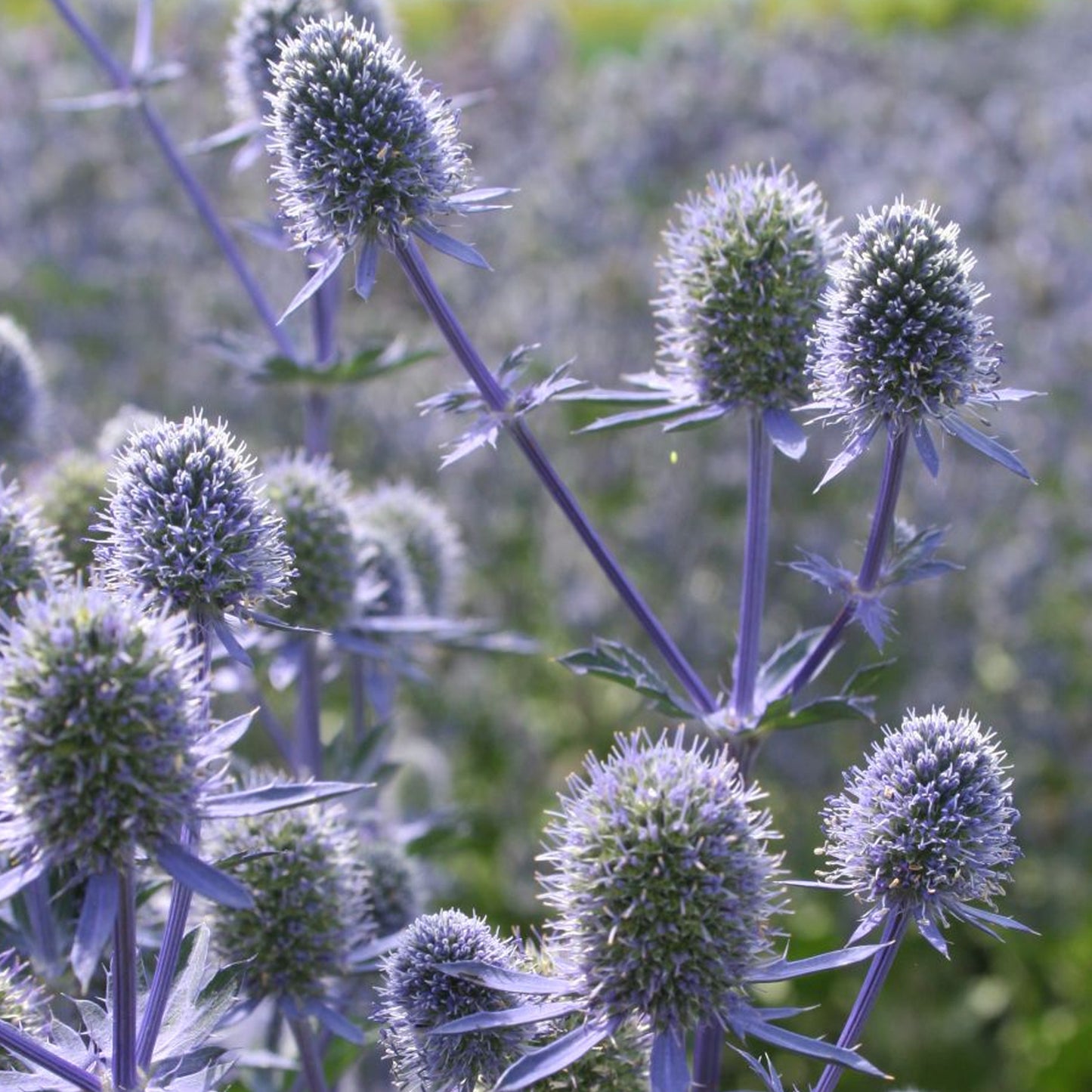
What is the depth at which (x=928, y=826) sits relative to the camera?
156 centimetres

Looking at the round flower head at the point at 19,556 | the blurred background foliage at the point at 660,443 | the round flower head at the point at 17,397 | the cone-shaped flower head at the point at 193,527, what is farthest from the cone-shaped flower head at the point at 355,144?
the blurred background foliage at the point at 660,443

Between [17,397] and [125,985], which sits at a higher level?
[17,397]

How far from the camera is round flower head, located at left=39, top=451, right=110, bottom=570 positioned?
2.42m

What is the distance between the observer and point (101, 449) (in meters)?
2.68

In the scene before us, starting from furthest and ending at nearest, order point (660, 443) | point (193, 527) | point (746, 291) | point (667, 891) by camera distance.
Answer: point (660, 443)
point (746, 291)
point (193, 527)
point (667, 891)

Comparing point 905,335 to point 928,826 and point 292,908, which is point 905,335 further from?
point 292,908

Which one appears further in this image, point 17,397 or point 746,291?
point 17,397

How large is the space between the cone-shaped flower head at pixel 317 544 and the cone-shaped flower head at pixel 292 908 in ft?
1.87

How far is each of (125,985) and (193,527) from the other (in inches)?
22.3

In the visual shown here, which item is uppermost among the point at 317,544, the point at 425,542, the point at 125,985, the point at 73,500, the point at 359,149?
the point at 359,149

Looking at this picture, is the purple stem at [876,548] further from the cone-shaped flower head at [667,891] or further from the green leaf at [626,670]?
the cone-shaped flower head at [667,891]

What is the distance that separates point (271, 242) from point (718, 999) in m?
Result: 1.83

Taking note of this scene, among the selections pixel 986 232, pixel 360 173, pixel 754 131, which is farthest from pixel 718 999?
pixel 754 131

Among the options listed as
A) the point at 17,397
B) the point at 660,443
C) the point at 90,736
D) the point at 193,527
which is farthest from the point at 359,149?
the point at 660,443
